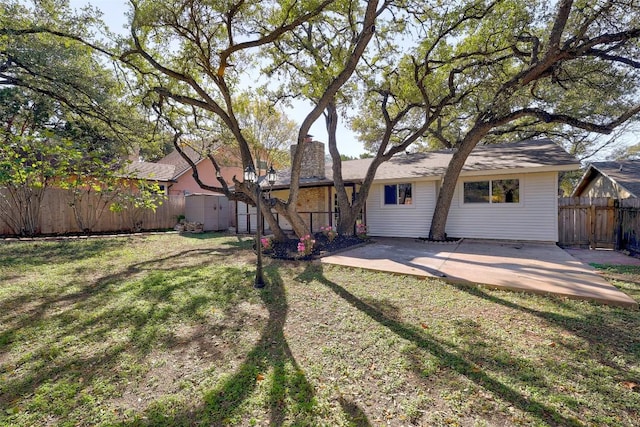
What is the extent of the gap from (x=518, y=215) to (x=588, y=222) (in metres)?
2.03

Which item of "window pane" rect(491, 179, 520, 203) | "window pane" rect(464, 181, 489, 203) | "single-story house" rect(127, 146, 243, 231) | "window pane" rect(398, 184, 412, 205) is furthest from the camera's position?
"single-story house" rect(127, 146, 243, 231)

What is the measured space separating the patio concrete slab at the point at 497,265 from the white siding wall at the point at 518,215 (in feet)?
1.55

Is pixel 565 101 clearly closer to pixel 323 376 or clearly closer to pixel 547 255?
pixel 547 255

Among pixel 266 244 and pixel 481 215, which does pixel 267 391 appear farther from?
pixel 481 215

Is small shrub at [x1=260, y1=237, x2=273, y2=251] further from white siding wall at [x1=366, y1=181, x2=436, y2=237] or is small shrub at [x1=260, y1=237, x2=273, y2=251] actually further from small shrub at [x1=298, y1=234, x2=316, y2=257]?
white siding wall at [x1=366, y1=181, x2=436, y2=237]

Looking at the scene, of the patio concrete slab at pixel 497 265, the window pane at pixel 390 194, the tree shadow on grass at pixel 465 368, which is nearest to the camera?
the tree shadow on grass at pixel 465 368

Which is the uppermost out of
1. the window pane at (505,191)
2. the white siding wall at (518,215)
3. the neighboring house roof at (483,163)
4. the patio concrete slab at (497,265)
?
the neighboring house roof at (483,163)

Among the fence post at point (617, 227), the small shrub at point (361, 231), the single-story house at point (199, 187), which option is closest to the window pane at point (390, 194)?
the small shrub at point (361, 231)

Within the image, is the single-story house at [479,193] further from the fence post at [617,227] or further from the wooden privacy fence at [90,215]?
the wooden privacy fence at [90,215]

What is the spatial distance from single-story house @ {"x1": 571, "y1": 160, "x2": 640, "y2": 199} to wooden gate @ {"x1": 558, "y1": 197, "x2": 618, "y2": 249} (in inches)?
48.3

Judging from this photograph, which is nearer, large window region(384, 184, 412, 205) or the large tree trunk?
the large tree trunk

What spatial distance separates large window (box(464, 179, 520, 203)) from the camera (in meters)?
9.05

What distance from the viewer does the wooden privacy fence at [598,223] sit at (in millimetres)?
7801

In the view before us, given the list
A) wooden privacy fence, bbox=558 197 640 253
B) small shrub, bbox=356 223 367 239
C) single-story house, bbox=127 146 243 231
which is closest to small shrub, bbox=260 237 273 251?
small shrub, bbox=356 223 367 239
